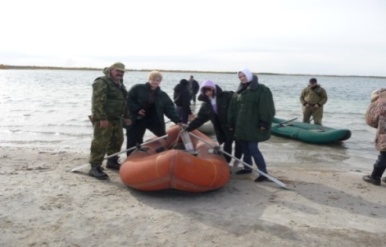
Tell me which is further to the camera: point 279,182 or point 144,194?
point 279,182

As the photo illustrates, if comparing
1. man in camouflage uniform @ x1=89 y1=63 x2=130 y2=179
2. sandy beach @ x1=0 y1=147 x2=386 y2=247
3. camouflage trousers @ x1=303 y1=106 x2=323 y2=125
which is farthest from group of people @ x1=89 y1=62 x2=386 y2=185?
camouflage trousers @ x1=303 y1=106 x2=323 y2=125

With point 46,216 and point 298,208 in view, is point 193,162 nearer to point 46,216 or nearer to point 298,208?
point 298,208

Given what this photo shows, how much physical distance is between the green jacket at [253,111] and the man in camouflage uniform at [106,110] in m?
1.68

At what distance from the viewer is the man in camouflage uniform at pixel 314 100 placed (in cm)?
1123

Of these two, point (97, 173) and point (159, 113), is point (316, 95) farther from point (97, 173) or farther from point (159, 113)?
point (97, 173)

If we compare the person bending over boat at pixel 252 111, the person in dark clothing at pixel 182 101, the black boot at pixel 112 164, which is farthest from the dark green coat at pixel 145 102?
the person in dark clothing at pixel 182 101

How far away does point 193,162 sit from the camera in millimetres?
4691

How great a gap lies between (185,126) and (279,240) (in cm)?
281

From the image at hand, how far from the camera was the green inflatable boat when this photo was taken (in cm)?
1029

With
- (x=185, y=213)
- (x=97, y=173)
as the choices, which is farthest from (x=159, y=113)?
(x=185, y=213)

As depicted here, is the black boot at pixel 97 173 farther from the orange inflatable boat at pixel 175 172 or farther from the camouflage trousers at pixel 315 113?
the camouflage trousers at pixel 315 113

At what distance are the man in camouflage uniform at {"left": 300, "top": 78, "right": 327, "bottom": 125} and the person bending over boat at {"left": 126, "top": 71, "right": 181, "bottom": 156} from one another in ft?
20.5

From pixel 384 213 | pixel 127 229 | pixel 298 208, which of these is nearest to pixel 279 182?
pixel 298 208

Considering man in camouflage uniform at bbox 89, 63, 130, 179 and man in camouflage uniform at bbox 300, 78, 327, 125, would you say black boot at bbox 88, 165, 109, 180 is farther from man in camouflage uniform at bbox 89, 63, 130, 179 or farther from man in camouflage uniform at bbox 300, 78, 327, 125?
man in camouflage uniform at bbox 300, 78, 327, 125
